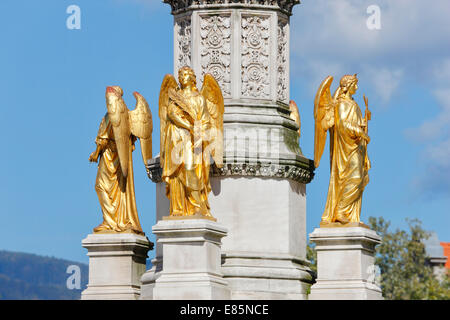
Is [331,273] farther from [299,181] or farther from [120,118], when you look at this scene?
[120,118]

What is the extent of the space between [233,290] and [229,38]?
473 centimetres

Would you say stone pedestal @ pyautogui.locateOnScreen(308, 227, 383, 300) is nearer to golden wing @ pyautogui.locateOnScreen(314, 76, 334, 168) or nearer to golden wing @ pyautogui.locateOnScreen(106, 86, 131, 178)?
golden wing @ pyautogui.locateOnScreen(314, 76, 334, 168)

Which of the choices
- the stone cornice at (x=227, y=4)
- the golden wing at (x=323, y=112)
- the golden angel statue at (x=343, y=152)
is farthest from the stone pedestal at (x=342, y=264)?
the stone cornice at (x=227, y=4)

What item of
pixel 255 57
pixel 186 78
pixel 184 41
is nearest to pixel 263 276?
pixel 186 78

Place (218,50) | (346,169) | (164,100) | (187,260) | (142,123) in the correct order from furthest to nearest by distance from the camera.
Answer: (142,123) → (218,50) → (346,169) → (164,100) → (187,260)

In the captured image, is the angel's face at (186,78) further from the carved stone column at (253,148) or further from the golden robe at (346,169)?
the golden robe at (346,169)

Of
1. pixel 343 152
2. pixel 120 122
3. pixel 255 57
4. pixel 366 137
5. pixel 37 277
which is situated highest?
pixel 37 277

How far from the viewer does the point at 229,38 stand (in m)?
29.7

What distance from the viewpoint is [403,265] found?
2741 inches

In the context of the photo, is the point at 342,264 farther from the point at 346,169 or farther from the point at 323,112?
the point at 323,112

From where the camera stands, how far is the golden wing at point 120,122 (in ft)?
96.6

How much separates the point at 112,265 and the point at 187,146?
10.1ft

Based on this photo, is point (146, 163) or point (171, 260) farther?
point (146, 163)
